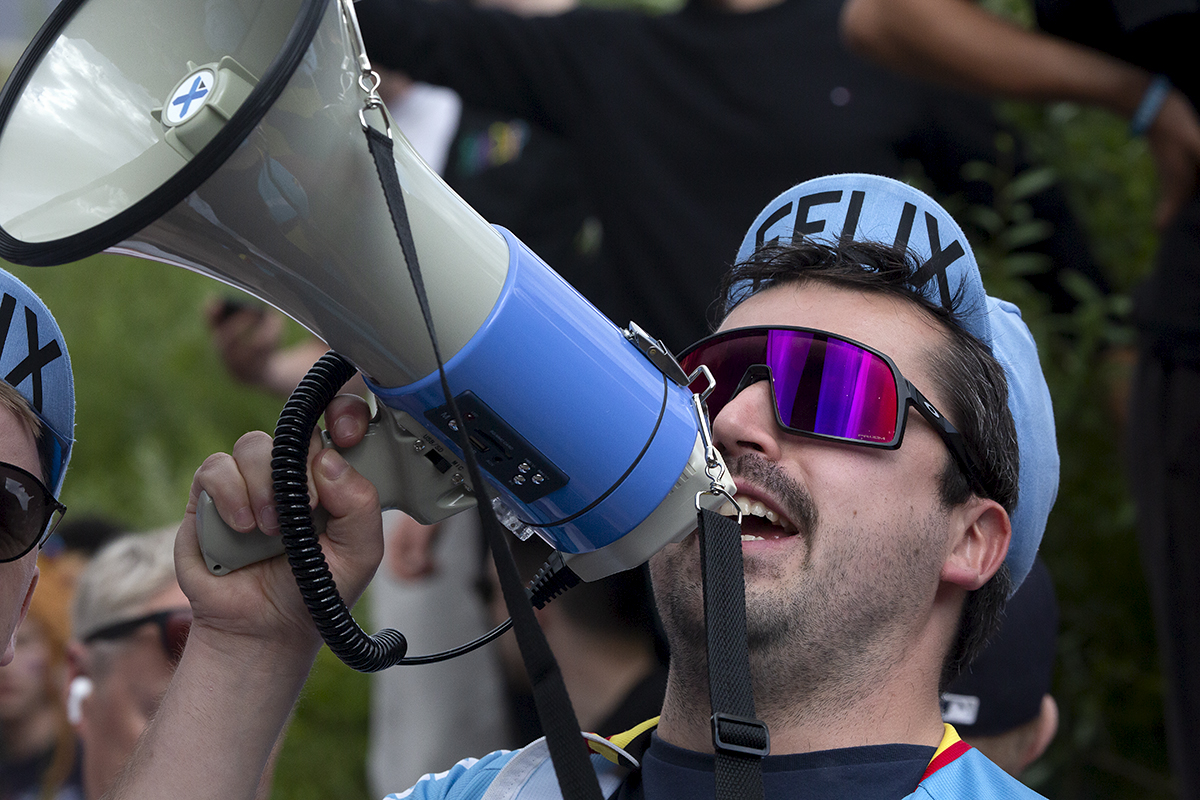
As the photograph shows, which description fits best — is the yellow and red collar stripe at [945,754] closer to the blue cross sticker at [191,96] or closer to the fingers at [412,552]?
the blue cross sticker at [191,96]

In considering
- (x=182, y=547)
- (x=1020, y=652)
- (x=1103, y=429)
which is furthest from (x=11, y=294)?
(x=1103, y=429)

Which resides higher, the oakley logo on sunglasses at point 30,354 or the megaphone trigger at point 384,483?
the oakley logo on sunglasses at point 30,354

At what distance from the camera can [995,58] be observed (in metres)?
2.73

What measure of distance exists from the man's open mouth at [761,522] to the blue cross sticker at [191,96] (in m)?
0.90

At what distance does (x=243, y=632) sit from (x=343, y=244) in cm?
55

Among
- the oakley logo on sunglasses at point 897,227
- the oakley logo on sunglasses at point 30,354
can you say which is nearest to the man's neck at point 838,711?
the oakley logo on sunglasses at point 897,227

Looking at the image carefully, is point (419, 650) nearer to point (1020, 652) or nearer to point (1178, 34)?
point (1020, 652)

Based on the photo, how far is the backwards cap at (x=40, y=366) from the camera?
1787 mm

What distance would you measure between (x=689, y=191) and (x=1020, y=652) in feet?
4.73

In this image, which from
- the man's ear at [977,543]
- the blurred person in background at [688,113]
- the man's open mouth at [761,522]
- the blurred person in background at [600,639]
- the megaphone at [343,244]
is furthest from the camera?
the blurred person in background at [688,113]

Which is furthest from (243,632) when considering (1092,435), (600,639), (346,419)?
(1092,435)

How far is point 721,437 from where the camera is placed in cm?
185

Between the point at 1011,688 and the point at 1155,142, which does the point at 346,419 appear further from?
the point at 1155,142

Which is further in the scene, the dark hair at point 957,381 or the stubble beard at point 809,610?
the dark hair at point 957,381
